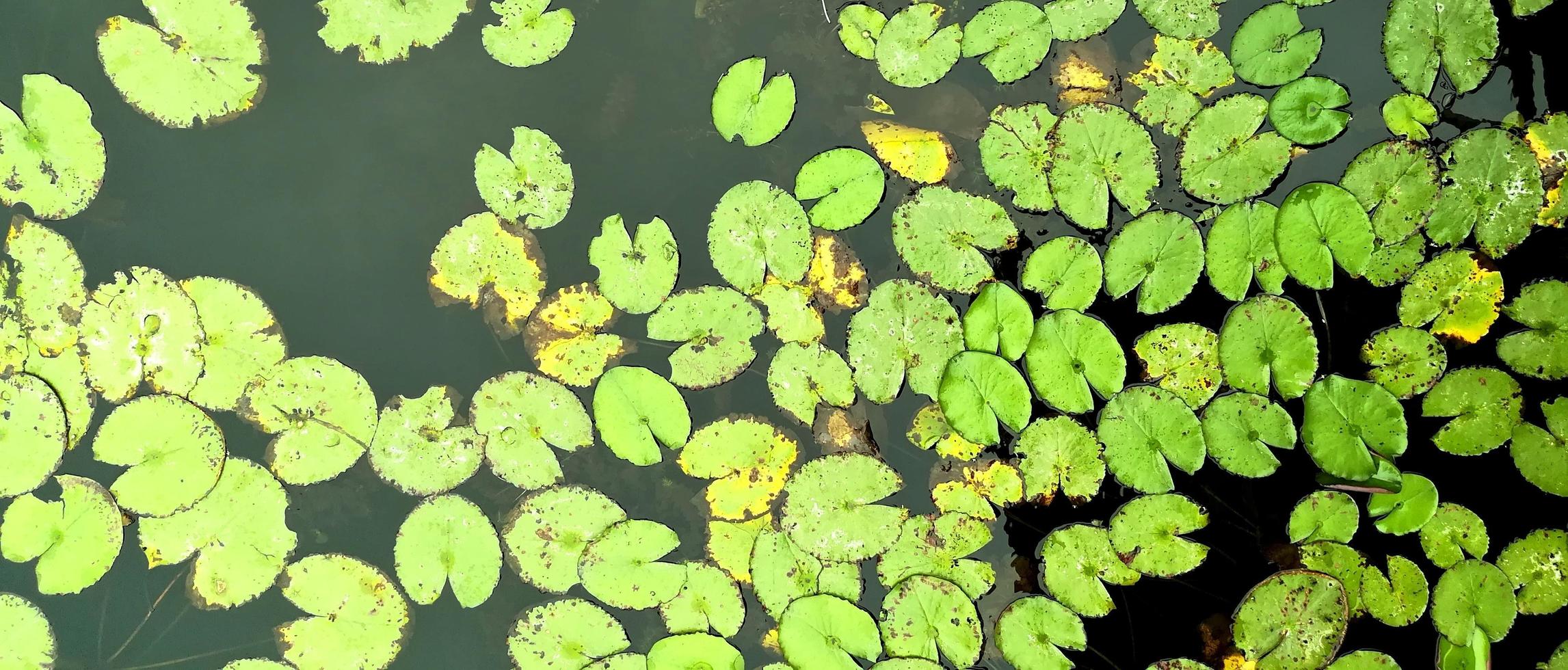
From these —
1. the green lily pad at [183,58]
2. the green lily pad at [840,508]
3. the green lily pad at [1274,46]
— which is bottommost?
the green lily pad at [840,508]

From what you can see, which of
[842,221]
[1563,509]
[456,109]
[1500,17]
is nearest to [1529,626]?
[1563,509]

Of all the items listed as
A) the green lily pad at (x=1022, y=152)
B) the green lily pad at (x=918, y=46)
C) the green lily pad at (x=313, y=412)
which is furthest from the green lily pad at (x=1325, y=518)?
the green lily pad at (x=313, y=412)

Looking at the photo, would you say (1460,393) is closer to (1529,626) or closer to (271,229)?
(1529,626)

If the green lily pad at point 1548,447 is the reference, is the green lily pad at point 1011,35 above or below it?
above

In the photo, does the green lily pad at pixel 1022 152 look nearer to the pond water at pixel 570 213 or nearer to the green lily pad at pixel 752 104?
the pond water at pixel 570 213

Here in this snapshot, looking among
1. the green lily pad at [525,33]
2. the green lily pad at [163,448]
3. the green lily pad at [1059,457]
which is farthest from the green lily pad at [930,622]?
the green lily pad at [163,448]

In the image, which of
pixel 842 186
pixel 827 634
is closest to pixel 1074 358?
pixel 842 186
